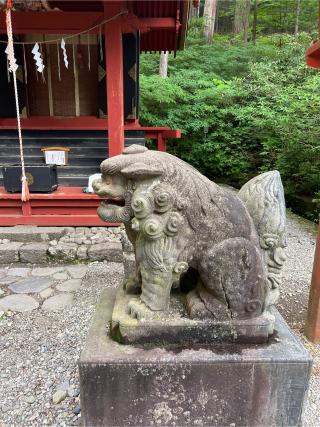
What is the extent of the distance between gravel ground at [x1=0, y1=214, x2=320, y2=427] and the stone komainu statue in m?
1.06

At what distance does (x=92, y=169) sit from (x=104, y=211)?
461 centimetres

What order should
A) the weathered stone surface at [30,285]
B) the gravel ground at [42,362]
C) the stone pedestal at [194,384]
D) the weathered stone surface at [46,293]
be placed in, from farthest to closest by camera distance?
the weathered stone surface at [30,285]
the weathered stone surface at [46,293]
the gravel ground at [42,362]
the stone pedestal at [194,384]

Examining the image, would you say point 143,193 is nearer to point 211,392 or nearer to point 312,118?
point 211,392

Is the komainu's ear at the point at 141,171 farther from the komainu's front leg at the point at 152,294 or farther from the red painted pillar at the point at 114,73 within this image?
the red painted pillar at the point at 114,73

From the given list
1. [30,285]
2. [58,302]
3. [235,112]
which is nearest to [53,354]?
[58,302]

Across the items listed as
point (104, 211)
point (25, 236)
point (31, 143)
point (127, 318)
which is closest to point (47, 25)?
point (31, 143)

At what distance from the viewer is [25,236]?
473 centimetres

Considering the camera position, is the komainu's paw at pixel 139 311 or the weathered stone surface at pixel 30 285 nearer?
the komainu's paw at pixel 139 311

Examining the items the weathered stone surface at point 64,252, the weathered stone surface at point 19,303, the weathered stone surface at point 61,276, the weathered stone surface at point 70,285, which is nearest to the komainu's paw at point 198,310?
the weathered stone surface at point 19,303

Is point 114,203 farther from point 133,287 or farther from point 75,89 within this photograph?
point 75,89

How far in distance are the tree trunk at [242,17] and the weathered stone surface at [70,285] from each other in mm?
15330

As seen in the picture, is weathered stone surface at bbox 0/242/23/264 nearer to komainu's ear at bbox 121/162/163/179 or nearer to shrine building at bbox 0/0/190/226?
shrine building at bbox 0/0/190/226

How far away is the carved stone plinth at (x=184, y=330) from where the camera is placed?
1649 millimetres

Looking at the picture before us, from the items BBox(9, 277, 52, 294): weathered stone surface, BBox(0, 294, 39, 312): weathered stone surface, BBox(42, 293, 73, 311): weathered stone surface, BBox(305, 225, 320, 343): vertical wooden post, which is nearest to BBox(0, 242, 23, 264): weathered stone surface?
BBox(9, 277, 52, 294): weathered stone surface
